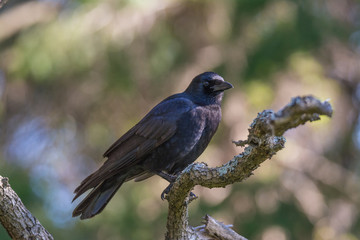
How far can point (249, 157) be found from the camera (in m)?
3.33

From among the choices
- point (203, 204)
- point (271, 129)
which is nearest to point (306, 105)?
point (271, 129)

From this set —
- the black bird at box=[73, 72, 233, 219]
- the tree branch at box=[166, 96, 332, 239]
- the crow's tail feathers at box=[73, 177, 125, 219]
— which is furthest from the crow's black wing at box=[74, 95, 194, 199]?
the tree branch at box=[166, 96, 332, 239]

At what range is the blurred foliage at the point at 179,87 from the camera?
27.5ft

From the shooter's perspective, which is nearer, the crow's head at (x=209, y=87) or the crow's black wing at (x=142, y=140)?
the crow's black wing at (x=142, y=140)

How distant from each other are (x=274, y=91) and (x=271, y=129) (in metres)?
5.74

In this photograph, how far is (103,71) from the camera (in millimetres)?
8945

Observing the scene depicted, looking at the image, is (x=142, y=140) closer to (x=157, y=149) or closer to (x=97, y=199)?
(x=157, y=149)

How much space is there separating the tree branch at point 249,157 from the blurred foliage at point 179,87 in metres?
3.92

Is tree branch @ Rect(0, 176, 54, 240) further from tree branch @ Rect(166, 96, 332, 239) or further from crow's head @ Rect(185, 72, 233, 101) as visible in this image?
crow's head @ Rect(185, 72, 233, 101)

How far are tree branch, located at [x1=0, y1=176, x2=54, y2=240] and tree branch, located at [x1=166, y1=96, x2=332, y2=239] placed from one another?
0.93m

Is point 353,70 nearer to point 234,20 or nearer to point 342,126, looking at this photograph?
point 342,126

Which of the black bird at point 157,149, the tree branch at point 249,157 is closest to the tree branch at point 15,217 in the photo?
the tree branch at point 249,157

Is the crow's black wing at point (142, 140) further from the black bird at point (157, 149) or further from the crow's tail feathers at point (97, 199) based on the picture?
the crow's tail feathers at point (97, 199)

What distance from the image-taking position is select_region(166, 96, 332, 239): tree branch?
2.85m
